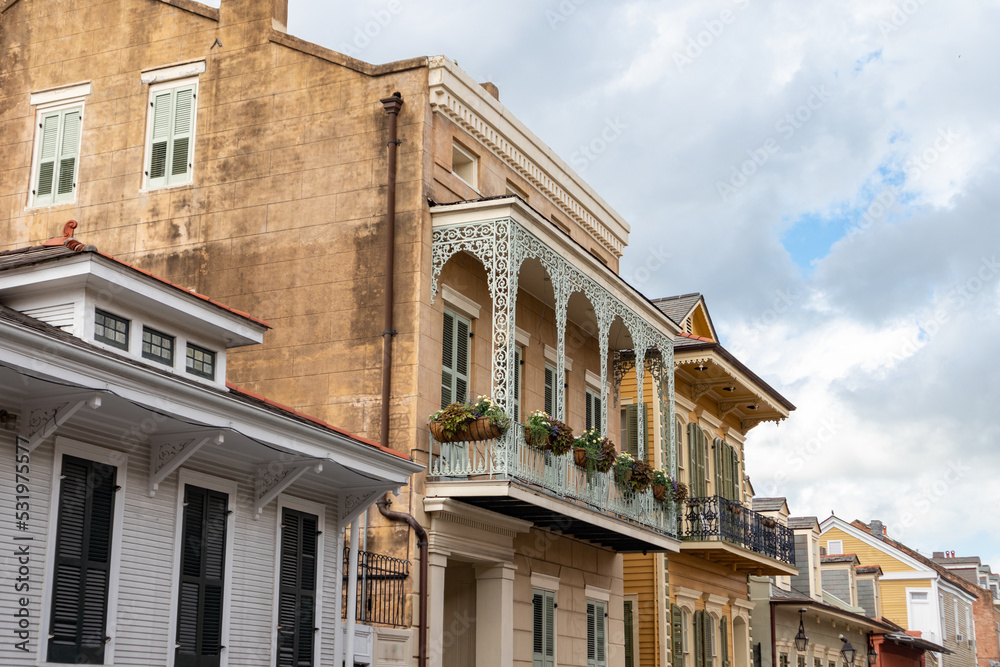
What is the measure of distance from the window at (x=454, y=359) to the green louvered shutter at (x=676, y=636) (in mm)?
10297

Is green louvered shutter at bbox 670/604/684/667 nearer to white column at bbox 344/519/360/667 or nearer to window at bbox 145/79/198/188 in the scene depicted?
white column at bbox 344/519/360/667

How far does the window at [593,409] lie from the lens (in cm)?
2302

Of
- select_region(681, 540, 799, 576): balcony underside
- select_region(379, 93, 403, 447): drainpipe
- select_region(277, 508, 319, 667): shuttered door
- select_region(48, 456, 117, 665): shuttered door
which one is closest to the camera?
select_region(48, 456, 117, 665): shuttered door

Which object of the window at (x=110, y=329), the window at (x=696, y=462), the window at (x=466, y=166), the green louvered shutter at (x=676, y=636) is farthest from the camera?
the window at (x=696, y=462)

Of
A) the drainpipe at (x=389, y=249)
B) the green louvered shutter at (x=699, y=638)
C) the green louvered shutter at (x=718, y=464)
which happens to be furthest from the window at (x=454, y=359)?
the green louvered shutter at (x=718, y=464)

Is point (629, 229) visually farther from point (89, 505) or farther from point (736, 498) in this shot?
point (89, 505)

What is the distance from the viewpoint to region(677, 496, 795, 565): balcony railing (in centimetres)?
2639

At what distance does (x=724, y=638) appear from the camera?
1164 inches

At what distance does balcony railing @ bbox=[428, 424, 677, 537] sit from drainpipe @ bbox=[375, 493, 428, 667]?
76cm

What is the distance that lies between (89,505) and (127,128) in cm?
1021

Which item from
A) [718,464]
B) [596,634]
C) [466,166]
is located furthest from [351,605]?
[718,464]

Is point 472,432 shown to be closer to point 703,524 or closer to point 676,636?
point 703,524

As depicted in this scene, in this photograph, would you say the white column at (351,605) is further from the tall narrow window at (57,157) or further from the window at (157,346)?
the tall narrow window at (57,157)

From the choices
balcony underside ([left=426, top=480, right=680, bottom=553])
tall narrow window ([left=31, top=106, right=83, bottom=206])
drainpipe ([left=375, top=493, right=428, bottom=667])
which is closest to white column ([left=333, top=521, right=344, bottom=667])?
drainpipe ([left=375, top=493, right=428, bottom=667])
